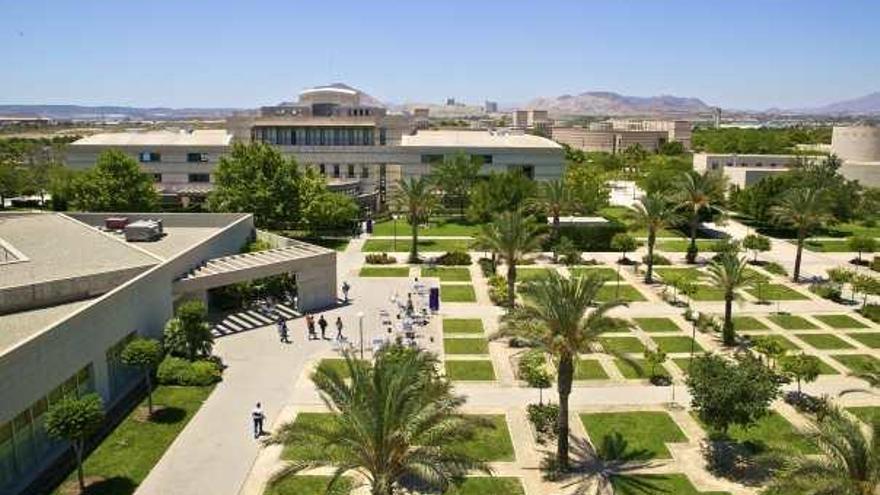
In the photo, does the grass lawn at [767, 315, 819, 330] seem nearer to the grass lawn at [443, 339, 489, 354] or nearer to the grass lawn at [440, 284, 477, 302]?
the grass lawn at [443, 339, 489, 354]

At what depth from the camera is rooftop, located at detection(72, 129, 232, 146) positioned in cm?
7806

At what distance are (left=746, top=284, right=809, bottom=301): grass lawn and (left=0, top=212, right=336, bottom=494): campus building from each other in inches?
1038

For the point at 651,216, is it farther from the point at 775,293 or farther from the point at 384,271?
the point at 384,271

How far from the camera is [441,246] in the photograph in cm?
6138

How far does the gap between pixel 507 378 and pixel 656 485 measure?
386 inches

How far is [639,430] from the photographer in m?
27.3

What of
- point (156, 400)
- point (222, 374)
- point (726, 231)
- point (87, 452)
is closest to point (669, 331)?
point (222, 374)

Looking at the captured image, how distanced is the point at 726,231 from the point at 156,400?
54153 millimetres

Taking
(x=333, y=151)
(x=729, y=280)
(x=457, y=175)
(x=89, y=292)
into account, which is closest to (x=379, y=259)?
(x=457, y=175)

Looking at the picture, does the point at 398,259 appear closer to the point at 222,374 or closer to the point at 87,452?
the point at 222,374

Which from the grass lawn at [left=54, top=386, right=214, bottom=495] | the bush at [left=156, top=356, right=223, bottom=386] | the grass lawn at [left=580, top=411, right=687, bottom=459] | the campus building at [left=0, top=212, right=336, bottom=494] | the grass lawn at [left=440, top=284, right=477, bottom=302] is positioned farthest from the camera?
the grass lawn at [left=440, top=284, right=477, bottom=302]

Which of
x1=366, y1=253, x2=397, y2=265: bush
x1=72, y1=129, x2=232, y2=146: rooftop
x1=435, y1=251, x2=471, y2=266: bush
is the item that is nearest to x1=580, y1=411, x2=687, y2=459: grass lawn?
x1=435, y1=251, x2=471, y2=266: bush

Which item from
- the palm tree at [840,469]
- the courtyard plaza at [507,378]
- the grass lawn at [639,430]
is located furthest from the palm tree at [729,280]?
the palm tree at [840,469]

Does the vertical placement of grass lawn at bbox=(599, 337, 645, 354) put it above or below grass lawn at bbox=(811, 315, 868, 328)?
below
